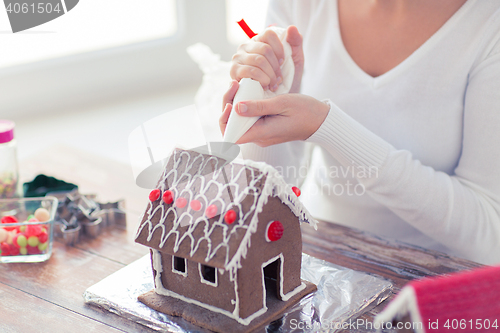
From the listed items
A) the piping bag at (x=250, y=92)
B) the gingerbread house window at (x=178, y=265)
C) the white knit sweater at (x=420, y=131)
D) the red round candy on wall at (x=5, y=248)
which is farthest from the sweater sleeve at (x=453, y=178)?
the red round candy on wall at (x=5, y=248)

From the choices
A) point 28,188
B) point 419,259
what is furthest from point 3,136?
point 419,259

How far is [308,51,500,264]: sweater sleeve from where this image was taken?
952 mm

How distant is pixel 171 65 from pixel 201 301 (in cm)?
334

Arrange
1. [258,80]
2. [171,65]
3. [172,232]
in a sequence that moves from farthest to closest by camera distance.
A: 1. [171,65]
2. [258,80]
3. [172,232]

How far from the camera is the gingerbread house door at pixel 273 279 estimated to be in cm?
79

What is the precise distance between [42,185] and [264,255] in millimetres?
706

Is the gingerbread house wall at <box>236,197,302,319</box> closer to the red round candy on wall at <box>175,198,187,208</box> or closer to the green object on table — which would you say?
the red round candy on wall at <box>175,198,187,208</box>

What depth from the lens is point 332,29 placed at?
1158mm

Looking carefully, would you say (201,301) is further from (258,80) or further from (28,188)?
(28,188)

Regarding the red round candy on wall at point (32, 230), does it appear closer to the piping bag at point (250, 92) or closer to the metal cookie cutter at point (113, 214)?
the metal cookie cutter at point (113, 214)

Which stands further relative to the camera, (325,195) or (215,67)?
(215,67)

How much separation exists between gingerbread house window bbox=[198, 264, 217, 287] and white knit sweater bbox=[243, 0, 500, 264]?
1.06 ft

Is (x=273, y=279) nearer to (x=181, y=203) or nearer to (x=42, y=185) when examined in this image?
(x=181, y=203)

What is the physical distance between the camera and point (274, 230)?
0.73 meters
